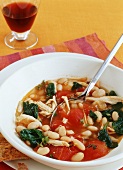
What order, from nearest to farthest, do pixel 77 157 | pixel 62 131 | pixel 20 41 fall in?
pixel 77 157 < pixel 62 131 < pixel 20 41

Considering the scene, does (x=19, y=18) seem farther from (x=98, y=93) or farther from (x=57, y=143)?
(x=57, y=143)

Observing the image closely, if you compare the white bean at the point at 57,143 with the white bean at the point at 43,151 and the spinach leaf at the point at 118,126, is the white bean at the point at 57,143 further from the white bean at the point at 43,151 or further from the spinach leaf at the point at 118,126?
the spinach leaf at the point at 118,126

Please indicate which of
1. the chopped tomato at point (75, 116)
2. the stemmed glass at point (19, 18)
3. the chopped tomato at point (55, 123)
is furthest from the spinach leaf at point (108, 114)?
the stemmed glass at point (19, 18)

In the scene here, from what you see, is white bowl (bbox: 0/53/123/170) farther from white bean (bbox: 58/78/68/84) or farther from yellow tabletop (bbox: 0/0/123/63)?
yellow tabletop (bbox: 0/0/123/63)

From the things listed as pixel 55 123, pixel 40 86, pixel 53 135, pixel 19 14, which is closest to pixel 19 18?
pixel 19 14

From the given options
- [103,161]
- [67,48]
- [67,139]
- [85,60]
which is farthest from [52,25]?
[103,161]
